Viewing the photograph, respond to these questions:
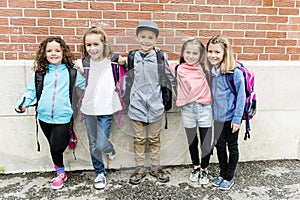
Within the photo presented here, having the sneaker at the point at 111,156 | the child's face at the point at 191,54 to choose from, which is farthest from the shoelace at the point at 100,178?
the child's face at the point at 191,54

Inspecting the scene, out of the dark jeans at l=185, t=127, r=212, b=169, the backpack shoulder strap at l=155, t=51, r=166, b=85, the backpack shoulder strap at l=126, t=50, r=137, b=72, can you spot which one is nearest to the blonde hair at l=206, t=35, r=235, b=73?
the backpack shoulder strap at l=155, t=51, r=166, b=85

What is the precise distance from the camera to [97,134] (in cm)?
342

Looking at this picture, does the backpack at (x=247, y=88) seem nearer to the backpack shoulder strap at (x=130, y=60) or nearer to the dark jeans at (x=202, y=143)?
the dark jeans at (x=202, y=143)

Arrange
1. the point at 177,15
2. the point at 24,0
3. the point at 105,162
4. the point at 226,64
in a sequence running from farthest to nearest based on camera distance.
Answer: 1. the point at 105,162
2. the point at 177,15
3. the point at 24,0
4. the point at 226,64

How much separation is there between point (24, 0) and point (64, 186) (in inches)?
78.0

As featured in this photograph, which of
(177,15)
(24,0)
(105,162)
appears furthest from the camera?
(105,162)

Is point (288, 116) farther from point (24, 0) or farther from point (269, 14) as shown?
point (24, 0)

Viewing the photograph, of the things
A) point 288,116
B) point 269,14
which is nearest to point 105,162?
point 288,116

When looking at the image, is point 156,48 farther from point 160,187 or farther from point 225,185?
point 225,185

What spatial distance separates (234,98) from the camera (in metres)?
3.17

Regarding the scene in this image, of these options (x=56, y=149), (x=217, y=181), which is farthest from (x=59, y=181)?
(x=217, y=181)

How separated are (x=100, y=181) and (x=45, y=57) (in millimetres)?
1401

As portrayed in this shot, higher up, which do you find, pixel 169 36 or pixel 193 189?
pixel 169 36

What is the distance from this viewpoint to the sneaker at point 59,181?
344cm
